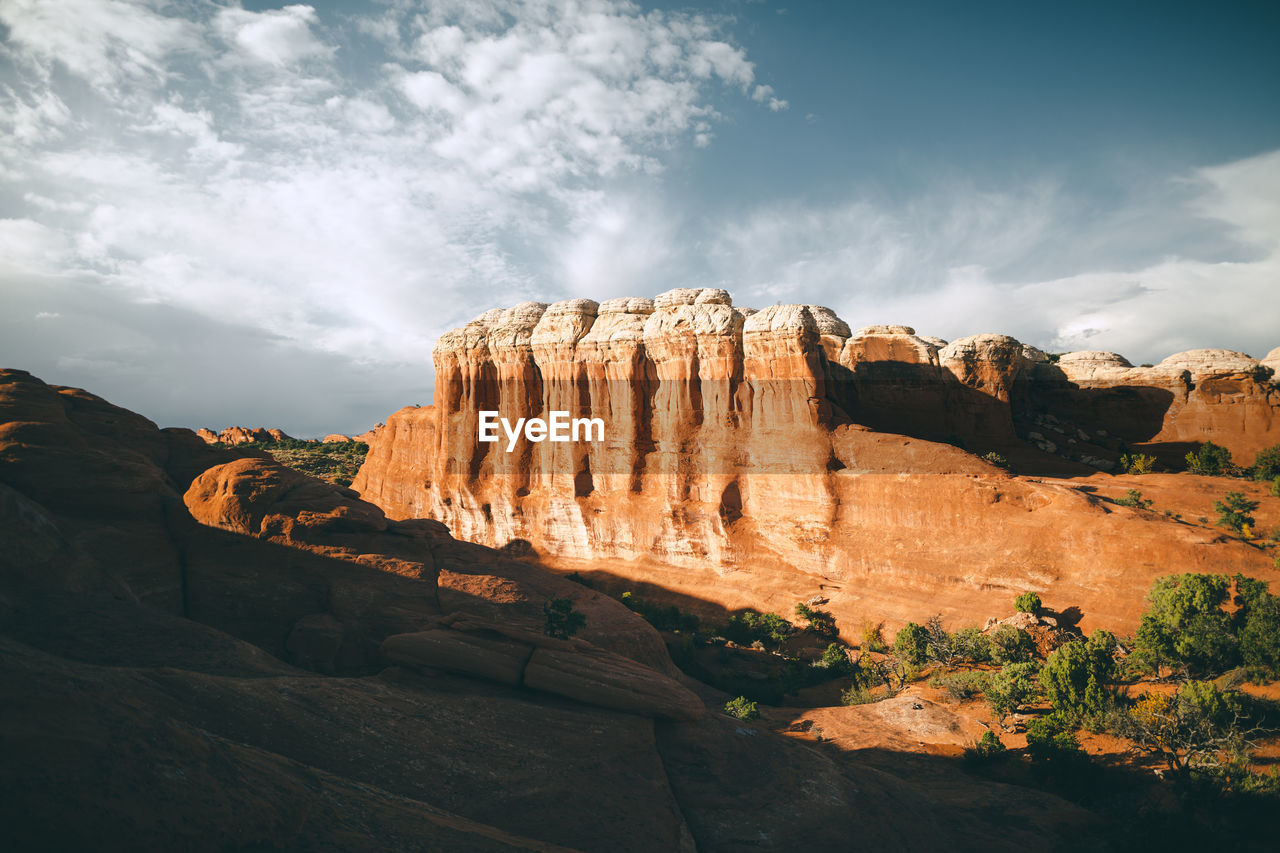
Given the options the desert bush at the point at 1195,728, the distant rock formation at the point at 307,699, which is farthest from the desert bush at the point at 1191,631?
the distant rock formation at the point at 307,699

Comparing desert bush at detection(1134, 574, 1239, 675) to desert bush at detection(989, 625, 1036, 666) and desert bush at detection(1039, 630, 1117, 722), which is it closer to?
desert bush at detection(1039, 630, 1117, 722)

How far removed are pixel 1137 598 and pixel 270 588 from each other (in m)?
34.7

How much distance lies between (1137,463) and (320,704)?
48.4m

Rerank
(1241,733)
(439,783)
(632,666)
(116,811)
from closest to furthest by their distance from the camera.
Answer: (116,811), (439,783), (1241,733), (632,666)

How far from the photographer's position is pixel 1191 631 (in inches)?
839

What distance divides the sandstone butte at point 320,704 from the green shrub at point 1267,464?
30.0m

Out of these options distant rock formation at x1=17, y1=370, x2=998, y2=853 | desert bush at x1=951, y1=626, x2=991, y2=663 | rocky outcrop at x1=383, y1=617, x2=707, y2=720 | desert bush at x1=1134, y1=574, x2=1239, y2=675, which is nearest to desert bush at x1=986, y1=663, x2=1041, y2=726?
desert bush at x1=951, y1=626, x2=991, y2=663

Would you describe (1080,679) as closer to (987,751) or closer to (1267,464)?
(987,751)

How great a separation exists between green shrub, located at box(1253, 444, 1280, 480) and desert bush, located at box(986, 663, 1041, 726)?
23.9 metres

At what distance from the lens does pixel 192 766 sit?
7.08m

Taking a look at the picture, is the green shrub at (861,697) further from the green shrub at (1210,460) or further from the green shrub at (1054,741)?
the green shrub at (1210,460)

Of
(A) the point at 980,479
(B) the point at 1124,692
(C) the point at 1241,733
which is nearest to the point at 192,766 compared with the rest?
(C) the point at 1241,733

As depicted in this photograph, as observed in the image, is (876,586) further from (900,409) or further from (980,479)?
(900,409)

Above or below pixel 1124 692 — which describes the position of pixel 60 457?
above
